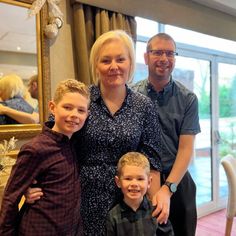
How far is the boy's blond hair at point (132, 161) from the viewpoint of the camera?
4.01ft

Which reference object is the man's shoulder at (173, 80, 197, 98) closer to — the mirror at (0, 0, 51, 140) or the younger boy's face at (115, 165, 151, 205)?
the younger boy's face at (115, 165, 151, 205)

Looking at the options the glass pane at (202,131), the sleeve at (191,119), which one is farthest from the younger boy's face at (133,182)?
the glass pane at (202,131)

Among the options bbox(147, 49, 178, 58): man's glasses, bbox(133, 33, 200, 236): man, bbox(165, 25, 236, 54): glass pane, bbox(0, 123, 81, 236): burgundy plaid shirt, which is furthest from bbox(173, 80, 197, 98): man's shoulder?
bbox(165, 25, 236, 54): glass pane

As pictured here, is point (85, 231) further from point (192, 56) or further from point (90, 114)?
point (192, 56)

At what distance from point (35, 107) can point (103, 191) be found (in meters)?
1.16

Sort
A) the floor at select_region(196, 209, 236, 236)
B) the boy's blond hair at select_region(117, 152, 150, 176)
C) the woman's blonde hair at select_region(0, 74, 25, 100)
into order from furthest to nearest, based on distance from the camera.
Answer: the floor at select_region(196, 209, 236, 236)
the woman's blonde hair at select_region(0, 74, 25, 100)
the boy's blond hair at select_region(117, 152, 150, 176)

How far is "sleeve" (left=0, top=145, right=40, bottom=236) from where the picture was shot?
3.56 ft

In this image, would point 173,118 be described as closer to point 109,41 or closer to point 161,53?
point 161,53

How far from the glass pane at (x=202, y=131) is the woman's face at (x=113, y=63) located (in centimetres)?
269

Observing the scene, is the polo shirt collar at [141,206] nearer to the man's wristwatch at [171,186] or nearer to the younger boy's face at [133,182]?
the younger boy's face at [133,182]

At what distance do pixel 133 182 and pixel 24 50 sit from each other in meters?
1.38

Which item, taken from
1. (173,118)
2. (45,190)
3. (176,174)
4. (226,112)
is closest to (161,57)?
(173,118)

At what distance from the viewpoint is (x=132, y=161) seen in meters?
1.23

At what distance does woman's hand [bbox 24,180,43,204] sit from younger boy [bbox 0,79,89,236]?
0.02 meters
